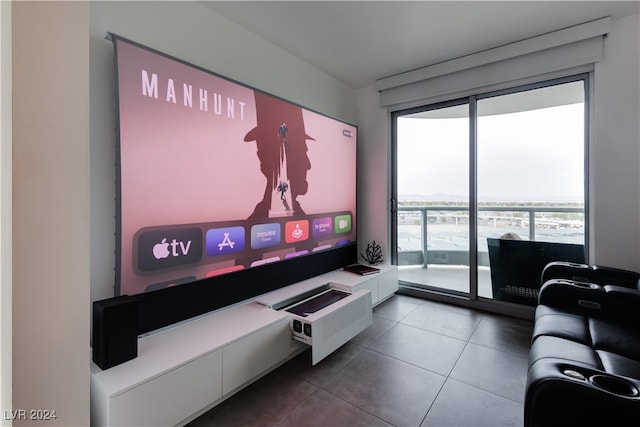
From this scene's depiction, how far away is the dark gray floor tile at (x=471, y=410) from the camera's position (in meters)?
1.57

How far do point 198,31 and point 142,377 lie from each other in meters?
2.36

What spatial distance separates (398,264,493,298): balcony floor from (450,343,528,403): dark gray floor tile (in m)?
1.14

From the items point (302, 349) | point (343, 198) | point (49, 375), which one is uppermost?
point (343, 198)

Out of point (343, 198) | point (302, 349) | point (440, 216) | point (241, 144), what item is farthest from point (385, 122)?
point (302, 349)

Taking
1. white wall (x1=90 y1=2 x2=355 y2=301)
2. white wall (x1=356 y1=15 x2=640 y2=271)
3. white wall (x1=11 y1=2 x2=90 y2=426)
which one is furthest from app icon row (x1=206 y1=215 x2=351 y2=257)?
white wall (x1=356 y1=15 x2=640 y2=271)

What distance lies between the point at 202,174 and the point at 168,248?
56 centimetres

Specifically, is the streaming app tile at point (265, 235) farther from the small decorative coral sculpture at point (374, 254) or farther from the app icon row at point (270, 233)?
the small decorative coral sculpture at point (374, 254)

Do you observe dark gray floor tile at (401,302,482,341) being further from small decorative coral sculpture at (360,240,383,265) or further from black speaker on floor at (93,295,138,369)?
black speaker on floor at (93,295,138,369)

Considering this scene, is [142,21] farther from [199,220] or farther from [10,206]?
[10,206]

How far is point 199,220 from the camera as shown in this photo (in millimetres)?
1971

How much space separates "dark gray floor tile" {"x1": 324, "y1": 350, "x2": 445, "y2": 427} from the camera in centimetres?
166

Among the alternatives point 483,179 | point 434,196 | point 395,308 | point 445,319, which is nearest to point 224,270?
point 395,308

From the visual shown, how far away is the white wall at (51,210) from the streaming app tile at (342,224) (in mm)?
2559

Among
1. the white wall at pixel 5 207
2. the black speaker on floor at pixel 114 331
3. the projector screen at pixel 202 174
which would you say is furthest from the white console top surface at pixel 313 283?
the white wall at pixel 5 207
